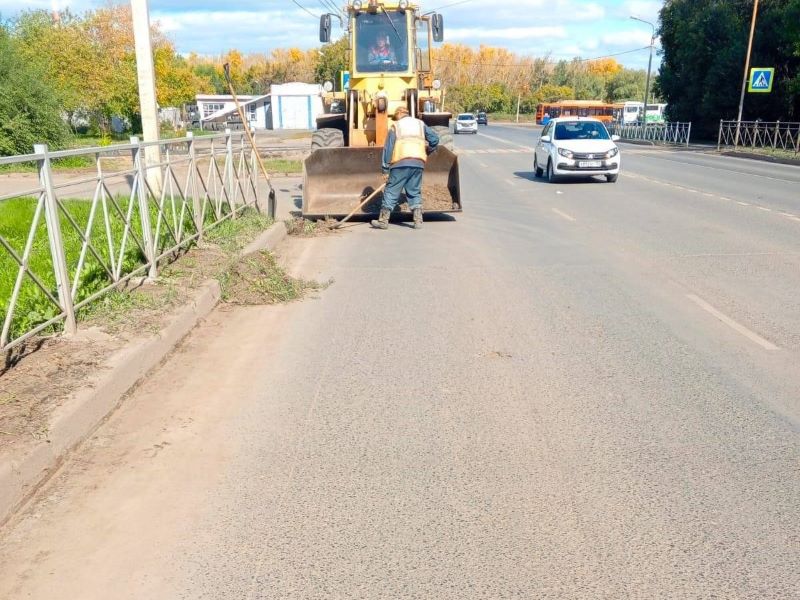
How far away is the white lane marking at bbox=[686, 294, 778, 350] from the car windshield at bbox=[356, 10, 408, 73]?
9.09m

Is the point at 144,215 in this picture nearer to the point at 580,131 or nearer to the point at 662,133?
the point at 580,131

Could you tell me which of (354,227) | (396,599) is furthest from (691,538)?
(354,227)

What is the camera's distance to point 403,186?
37.7 ft

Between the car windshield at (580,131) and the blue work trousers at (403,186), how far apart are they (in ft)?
29.6

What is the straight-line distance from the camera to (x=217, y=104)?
280ft

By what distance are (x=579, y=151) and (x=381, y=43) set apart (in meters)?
6.27

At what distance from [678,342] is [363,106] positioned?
9.78 meters

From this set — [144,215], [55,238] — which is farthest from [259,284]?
[55,238]

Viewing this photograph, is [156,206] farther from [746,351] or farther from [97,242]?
[746,351]

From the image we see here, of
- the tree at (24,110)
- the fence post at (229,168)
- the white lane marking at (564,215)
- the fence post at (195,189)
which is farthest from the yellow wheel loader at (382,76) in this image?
the tree at (24,110)

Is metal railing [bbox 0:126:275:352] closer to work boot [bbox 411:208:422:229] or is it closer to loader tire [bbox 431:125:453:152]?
work boot [bbox 411:208:422:229]

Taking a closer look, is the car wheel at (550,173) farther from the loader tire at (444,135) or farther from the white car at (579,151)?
the loader tire at (444,135)

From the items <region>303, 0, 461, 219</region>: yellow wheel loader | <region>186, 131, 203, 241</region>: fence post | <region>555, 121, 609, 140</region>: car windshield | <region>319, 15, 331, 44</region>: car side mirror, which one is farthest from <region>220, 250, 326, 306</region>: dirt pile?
<region>555, 121, 609, 140</region>: car windshield

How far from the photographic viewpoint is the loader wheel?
14.4 metres
